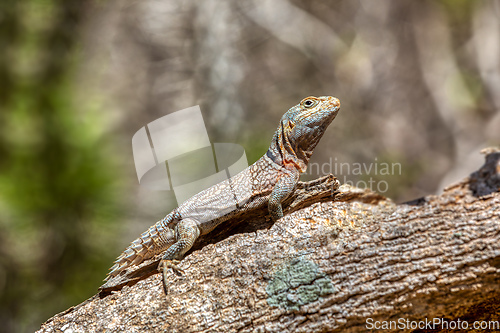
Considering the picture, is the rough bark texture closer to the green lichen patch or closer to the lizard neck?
the green lichen patch

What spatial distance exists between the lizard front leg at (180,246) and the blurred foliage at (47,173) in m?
0.98

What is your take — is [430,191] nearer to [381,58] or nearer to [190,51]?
[381,58]

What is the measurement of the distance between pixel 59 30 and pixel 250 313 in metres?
2.68

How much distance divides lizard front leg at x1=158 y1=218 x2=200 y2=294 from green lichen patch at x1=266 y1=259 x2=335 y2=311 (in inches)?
20.3

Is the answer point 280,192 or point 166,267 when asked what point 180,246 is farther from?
point 280,192

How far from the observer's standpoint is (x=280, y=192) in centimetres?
207

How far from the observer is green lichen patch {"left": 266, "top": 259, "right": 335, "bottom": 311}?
5.32 feet

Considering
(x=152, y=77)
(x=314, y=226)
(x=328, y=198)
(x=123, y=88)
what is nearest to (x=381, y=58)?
(x=328, y=198)

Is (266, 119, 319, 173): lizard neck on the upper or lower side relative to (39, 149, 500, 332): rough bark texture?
upper

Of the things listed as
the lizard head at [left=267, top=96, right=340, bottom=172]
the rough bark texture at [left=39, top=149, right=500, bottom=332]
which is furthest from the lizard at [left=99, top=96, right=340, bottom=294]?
the rough bark texture at [left=39, top=149, right=500, bottom=332]

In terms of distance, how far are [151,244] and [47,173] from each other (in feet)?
4.33

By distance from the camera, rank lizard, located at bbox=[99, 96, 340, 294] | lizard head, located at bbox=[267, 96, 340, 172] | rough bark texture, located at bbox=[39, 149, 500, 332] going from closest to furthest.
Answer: rough bark texture, located at bbox=[39, 149, 500, 332] → lizard, located at bbox=[99, 96, 340, 294] → lizard head, located at bbox=[267, 96, 340, 172]

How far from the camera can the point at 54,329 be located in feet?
6.22

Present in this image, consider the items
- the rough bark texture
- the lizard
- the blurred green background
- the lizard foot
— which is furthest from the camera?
the blurred green background
